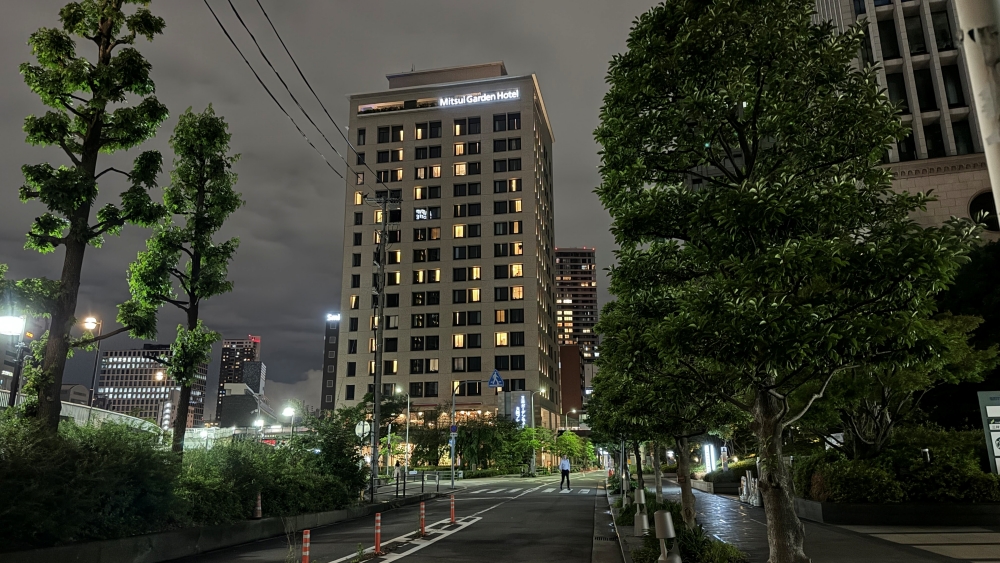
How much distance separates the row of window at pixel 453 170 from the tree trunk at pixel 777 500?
95302 millimetres

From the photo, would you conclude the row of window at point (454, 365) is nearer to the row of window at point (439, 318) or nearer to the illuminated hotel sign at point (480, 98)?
the row of window at point (439, 318)

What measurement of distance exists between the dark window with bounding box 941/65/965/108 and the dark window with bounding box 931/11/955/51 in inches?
52.6

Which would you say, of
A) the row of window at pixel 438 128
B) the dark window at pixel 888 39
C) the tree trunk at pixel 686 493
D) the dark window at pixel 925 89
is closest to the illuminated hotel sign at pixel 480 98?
the row of window at pixel 438 128

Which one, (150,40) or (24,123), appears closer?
(24,123)

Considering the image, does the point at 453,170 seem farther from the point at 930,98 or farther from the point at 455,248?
the point at 930,98

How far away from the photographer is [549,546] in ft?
50.7

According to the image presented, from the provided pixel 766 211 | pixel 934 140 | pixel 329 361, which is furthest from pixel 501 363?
pixel 329 361

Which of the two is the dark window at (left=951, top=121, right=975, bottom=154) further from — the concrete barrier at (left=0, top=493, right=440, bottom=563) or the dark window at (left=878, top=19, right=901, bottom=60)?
the concrete barrier at (left=0, top=493, right=440, bottom=563)

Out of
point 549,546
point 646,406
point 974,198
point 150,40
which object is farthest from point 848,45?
point 974,198

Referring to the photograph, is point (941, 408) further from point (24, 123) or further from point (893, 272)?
point (24, 123)

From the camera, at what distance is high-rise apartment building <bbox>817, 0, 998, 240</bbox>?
121 feet

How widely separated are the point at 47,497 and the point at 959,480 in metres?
22.1

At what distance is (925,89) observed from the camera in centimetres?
4034

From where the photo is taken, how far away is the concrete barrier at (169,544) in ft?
33.8
